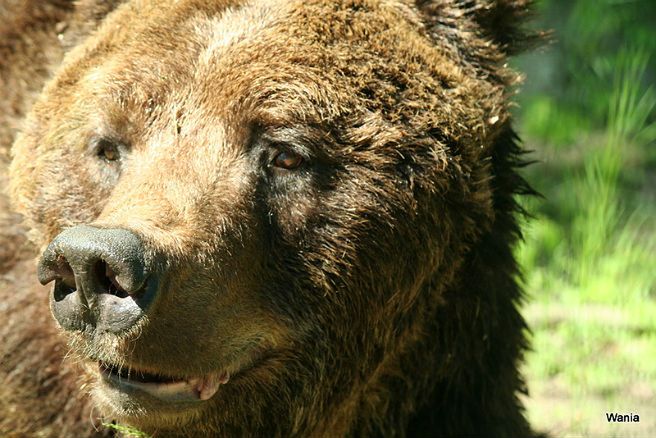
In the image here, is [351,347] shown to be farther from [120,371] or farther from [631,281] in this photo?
[631,281]

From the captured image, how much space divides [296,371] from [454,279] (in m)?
0.98

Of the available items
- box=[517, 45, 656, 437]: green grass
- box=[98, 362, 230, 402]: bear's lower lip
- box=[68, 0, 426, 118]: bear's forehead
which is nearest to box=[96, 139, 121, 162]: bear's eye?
box=[68, 0, 426, 118]: bear's forehead

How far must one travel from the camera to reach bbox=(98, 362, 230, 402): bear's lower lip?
170 inches

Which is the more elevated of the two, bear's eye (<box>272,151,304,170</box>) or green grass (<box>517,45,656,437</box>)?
green grass (<box>517,45,656,437</box>)

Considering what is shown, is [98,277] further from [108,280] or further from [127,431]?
[127,431]

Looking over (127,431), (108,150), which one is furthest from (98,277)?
(127,431)

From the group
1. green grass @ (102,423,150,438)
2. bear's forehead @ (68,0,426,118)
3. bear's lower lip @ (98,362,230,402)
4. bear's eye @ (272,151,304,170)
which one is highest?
bear's forehead @ (68,0,426,118)

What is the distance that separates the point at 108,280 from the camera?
403 centimetres

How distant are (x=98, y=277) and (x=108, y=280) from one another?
4cm

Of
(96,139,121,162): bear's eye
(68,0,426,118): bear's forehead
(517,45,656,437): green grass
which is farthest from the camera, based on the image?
(517,45,656,437): green grass

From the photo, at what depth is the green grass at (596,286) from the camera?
722 centimetres

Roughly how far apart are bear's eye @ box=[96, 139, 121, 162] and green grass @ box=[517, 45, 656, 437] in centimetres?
261

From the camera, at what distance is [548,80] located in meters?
11.5

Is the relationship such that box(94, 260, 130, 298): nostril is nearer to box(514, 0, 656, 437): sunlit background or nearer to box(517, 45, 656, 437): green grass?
box(514, 0, 656, 437): sunlit background
